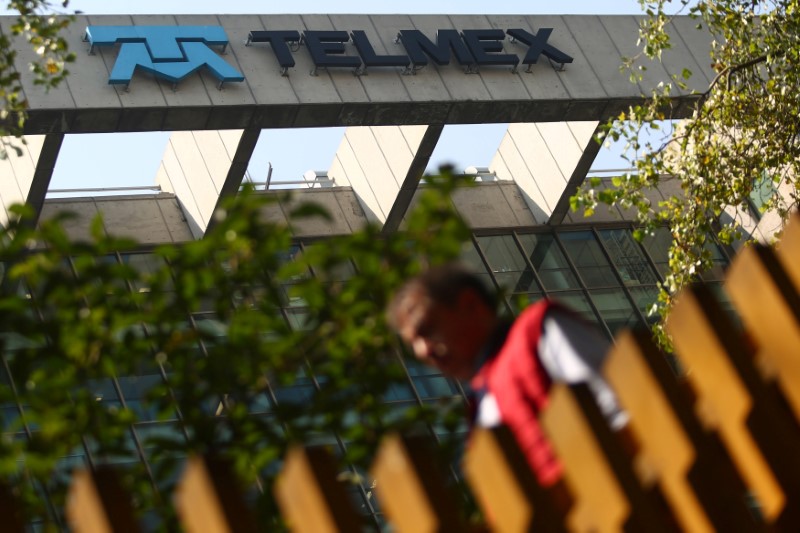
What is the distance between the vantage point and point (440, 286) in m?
2.78

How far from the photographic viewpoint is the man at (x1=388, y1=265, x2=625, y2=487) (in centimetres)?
252

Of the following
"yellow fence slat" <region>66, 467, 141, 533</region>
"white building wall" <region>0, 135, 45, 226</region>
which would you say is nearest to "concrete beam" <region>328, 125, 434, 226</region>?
"white building wall" <region>0, 135, 45, 226</region>

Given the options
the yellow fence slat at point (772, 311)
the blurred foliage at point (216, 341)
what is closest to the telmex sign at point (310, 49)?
the blurred foliage at point (216, 341)

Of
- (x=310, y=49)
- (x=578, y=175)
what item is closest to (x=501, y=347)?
(x=310, y=49)

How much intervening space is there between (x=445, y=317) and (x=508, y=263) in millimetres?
17866

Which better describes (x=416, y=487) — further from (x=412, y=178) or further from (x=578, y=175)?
(x=578, y=175)

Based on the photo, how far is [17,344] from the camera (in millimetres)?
17625

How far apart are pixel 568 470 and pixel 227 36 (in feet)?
50.2

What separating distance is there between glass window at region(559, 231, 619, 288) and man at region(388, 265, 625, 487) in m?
18.2

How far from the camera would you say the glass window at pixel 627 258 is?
2130cm

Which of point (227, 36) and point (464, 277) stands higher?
point (227, 36)

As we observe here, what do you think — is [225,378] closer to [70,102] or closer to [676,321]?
[676,321]

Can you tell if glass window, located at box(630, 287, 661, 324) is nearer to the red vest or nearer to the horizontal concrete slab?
the horizontal concrete slab

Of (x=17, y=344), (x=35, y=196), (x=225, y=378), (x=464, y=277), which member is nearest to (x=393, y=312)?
(x=464, y=277)
